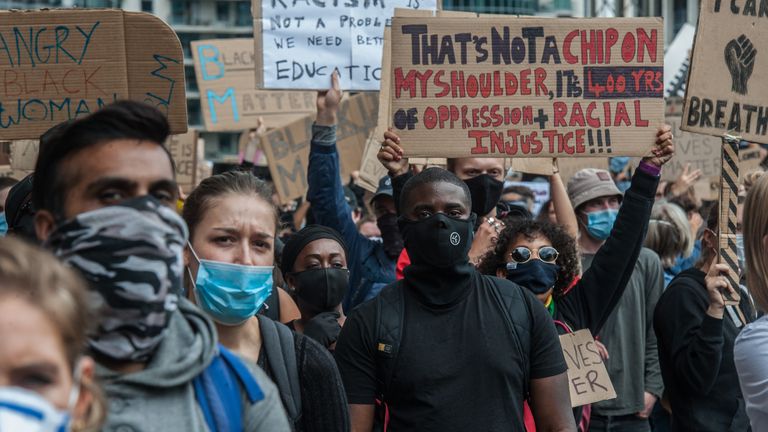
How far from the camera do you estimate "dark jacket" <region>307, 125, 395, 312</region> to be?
18.3ft

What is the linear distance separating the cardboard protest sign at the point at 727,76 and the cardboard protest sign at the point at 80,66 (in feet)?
7.49

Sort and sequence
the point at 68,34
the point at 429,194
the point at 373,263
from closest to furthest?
the point at 429,194, the point at 68,34, the point at 373,263

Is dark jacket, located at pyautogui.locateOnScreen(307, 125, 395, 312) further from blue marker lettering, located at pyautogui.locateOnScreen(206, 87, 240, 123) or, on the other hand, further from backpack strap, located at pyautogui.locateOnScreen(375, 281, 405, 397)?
blue marker lettering, located at pyautogui.locateOnScreen(206, 87, 240, 123)

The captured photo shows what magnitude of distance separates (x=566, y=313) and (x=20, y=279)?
11.3 feet

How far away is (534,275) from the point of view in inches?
192

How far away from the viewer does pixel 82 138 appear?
7.24 ft

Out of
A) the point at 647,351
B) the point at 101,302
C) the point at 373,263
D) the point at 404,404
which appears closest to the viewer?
the point at 101,302

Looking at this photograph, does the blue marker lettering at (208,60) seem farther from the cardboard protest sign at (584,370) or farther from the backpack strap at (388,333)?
the backpack strap at (388,333)

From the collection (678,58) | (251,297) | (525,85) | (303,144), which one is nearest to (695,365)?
(525,85)

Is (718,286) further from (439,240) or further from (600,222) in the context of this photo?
(600,222)

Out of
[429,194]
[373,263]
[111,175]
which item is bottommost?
[373,263]

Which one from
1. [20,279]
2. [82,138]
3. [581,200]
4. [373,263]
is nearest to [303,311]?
[373,263]

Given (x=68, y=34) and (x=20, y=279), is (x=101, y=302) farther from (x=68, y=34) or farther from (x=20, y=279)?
(x=68, y=34)

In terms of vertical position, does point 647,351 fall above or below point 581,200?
below
